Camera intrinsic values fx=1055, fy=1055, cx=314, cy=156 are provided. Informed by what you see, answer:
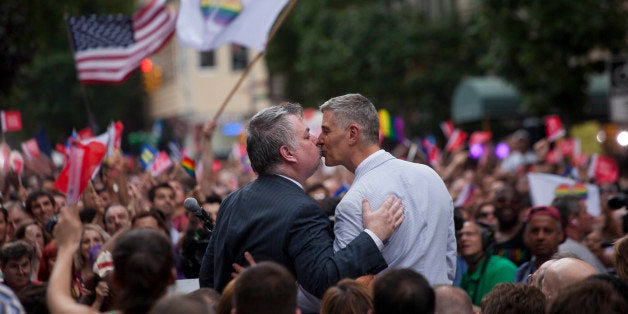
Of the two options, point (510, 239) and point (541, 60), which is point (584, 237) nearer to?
point (510, 239)

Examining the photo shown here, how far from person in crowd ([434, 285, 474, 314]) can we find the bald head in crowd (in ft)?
2.17

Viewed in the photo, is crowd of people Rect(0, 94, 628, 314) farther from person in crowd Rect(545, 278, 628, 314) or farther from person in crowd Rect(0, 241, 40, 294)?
person in crowd Rect(0, 241, 40, 294)

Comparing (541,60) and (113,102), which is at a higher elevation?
(541,60)

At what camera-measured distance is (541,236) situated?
8.24 meters

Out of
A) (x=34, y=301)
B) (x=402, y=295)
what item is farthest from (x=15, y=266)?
(x=402, y=295)

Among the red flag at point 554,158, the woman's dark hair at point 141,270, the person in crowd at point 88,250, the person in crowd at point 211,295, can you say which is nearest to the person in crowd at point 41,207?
the person in crowd at point 88,250

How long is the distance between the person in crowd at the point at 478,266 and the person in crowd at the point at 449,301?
9.95ft

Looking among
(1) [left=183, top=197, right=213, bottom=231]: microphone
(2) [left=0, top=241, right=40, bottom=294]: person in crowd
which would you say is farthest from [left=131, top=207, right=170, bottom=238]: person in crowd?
(1) [left=183, top=197, right=213, bottom=231]: microphone

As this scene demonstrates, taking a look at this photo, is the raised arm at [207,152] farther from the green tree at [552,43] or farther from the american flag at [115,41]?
the green tree at [552,43]

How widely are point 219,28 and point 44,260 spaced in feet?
13.4

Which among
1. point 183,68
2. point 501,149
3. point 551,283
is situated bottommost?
point 183,68

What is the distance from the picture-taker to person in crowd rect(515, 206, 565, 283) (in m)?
8.02

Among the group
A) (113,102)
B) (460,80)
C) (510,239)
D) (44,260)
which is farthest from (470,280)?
(113,102)

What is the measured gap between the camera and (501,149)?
23.4 m
